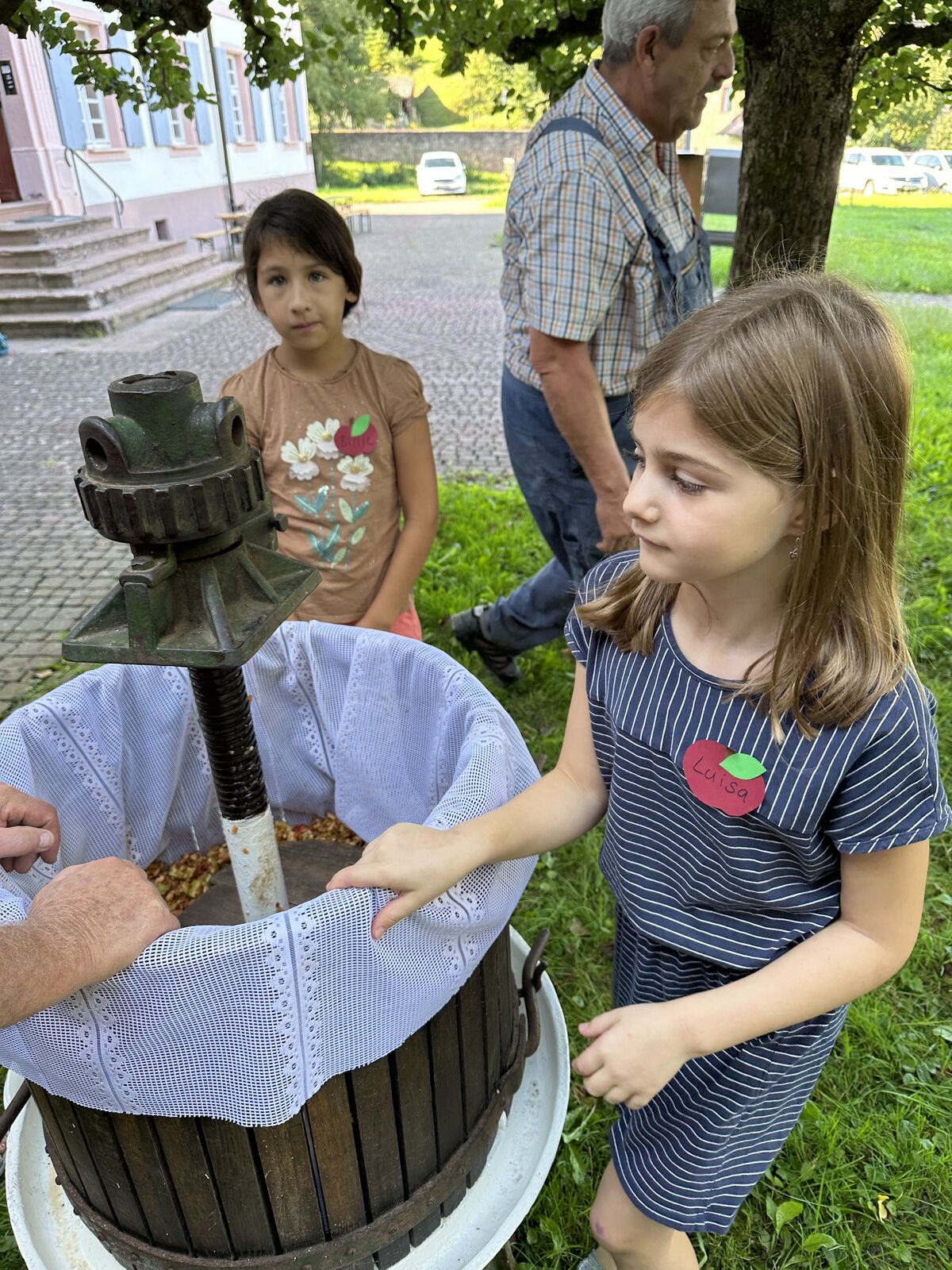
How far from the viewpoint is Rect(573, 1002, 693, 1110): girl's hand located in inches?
45.9

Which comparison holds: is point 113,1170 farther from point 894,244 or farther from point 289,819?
point 894,244

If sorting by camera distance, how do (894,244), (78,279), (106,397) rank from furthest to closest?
(894,244)
(78,279)
(106,397)

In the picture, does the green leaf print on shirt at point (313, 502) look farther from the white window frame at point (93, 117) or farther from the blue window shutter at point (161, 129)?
the blue window shutter at point (161, 129)

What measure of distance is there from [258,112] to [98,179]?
22.4ft

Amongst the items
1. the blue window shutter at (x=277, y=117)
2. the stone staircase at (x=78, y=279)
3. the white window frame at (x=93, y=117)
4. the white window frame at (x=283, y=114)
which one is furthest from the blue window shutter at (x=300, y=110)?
the stone staircase at (x=78, y=279)

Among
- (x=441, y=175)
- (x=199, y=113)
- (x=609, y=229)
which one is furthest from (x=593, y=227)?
(x=441, y=175)

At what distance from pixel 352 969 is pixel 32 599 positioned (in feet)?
13.3

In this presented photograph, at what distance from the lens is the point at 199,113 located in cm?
1499

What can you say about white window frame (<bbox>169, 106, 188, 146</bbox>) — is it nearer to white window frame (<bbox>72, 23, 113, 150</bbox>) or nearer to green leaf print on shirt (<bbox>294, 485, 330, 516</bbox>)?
white window frame (<bbox>72, 23, 113, 150</bbox>)

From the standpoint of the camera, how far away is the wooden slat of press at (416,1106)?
1240 millimetres

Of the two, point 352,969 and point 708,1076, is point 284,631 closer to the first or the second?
point 352,969

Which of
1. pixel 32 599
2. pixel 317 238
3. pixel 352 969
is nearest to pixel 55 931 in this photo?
pixel 352 969

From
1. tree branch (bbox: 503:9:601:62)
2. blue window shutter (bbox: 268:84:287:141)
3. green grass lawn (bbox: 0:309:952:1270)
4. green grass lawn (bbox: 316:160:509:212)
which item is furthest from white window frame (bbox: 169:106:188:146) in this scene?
green grass lawn (bbox: 0:309:952:1270)

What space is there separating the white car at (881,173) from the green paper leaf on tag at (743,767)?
A: 24989 millimetres
